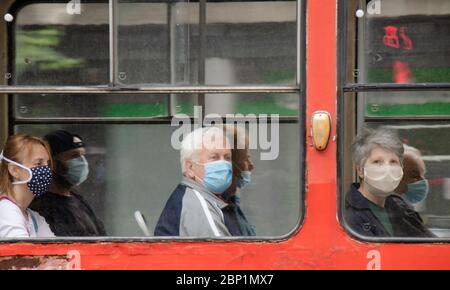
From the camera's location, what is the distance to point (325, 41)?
3102 mm

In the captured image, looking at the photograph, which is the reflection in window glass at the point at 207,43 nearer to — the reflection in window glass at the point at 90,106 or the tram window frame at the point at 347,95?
the reflection in window glass at the point at 90,106

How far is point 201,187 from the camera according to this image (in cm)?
334

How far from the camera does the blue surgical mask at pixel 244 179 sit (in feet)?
11.2

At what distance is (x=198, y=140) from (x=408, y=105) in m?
0.92

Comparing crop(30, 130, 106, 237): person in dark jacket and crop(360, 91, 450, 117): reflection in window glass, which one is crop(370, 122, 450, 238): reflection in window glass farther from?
→ crop(30, 130, 106, 237): person in dark jacket

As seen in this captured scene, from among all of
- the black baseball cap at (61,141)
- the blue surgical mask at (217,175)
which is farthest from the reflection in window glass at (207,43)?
the black baseball cap at (61,141)

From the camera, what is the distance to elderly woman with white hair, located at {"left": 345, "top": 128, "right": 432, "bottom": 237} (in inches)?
125

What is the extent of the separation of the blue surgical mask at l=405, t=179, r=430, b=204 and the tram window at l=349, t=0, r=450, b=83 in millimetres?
429

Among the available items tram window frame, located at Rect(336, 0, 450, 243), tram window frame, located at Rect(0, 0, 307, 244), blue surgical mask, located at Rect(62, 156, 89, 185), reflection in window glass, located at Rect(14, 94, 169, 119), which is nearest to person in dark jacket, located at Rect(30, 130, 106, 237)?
blue surgical mask, located at Rect(62, 156, 89, 185)
